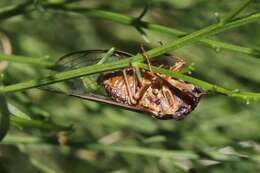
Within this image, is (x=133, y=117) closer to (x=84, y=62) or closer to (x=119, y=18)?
(x=119, y=18)

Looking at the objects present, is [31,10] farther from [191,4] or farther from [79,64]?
[191,4]

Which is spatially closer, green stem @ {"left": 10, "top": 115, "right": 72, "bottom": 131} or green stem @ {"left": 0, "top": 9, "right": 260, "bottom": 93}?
green stem @ {"left": 0, "top": 9, "right": 260, "bottom": 93}

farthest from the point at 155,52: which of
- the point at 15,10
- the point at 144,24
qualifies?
the point at 15,10

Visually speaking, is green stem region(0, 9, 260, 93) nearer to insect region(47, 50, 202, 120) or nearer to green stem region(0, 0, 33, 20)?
insect region(47, 50, 202, 120)

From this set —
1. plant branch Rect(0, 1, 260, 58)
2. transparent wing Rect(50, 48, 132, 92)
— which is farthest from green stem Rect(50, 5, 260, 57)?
transparent wing Rect(50, 48, 132, 92)

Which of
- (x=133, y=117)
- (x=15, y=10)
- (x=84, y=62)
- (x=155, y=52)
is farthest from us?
(x=133, y=117)

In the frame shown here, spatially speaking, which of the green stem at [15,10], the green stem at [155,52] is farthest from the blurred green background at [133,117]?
the green stem at [155,52]
